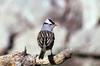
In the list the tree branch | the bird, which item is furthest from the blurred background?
the bird

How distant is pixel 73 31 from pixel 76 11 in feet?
0.78

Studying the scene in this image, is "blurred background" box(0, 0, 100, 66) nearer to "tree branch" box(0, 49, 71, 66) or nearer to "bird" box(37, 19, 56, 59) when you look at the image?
"tree branch" box(0, 49, 71, 66)

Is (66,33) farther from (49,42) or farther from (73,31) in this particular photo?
(49,42)

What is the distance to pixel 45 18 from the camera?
441cm

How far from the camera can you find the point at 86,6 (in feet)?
14.7

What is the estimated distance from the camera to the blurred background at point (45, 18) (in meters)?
4.32

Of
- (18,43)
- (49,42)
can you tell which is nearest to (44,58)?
(49,42)

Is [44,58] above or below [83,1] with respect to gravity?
→ below

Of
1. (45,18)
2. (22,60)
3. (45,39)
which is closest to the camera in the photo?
(45,39)

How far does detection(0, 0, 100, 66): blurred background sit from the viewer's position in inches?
170

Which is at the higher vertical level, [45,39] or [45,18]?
[45,18]

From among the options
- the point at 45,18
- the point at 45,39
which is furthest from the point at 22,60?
the point at 45,18

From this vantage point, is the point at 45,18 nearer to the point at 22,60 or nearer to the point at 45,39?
the point at 22,60

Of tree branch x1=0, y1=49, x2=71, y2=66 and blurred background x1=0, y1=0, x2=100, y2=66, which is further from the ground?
blurred background x1=0, y1=0, x2=100, y2=66
